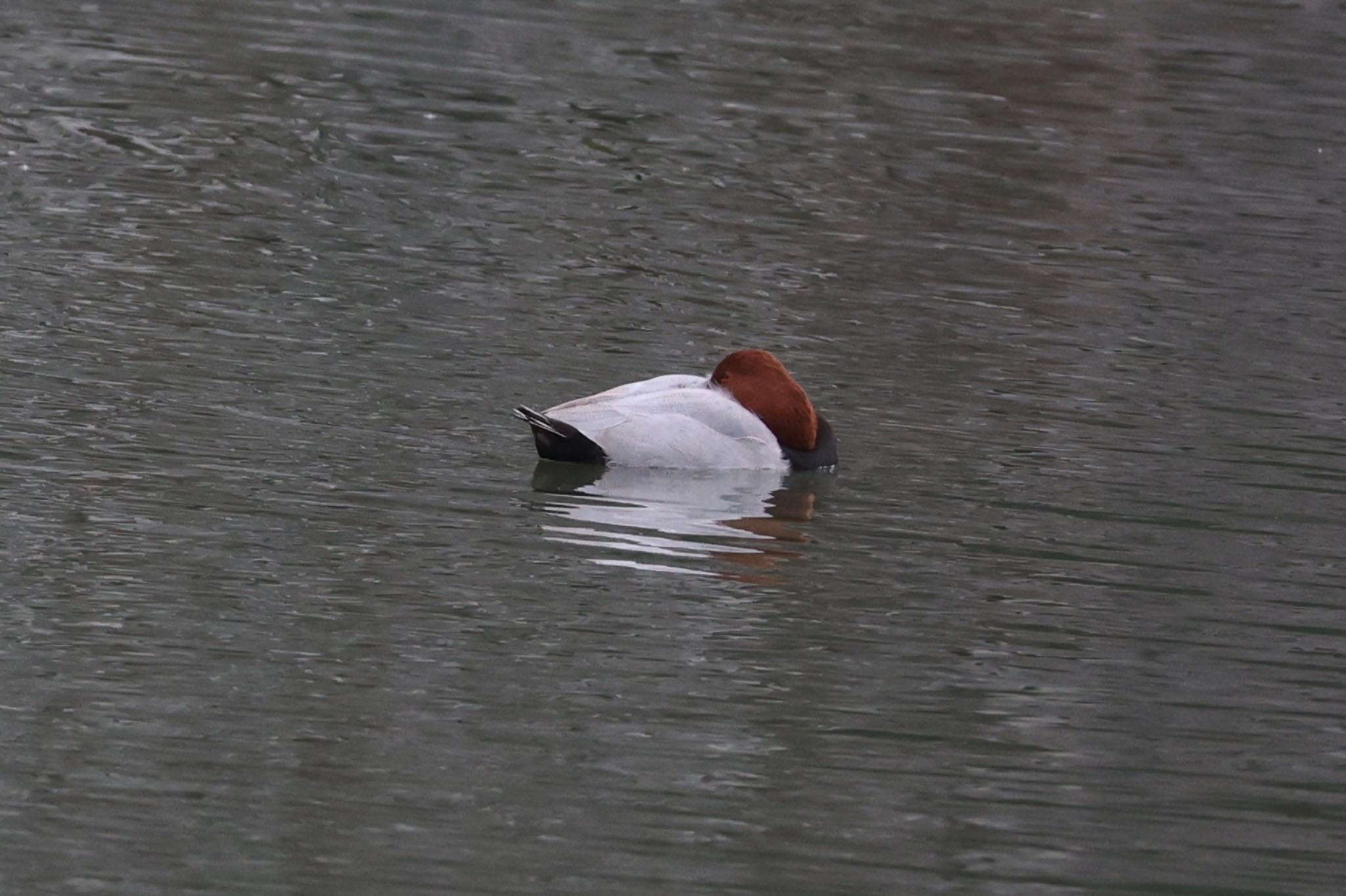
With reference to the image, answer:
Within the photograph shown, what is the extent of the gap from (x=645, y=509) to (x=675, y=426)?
68cm

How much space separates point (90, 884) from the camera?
230 inches

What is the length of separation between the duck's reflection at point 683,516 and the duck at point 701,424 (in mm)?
66

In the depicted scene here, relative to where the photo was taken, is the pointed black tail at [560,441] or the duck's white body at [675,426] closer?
the pointed black tail at [560,441]

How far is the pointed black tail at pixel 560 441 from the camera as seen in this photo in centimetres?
1015

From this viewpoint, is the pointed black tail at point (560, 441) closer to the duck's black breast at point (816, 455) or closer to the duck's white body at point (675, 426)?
the duck's white body at point (675, 426)

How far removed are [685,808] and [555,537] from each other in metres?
2.86

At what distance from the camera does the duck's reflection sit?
29.8 feet

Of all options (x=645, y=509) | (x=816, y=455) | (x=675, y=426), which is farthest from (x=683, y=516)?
(x=816, y=455)

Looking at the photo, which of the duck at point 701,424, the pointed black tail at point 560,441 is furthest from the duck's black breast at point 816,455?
the pointed black tail at point 560,441

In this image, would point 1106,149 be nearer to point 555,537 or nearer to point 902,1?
point 902,1

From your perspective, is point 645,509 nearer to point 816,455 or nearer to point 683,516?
point 683,516

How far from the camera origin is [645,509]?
388 inches

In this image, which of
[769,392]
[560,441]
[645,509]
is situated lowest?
[645,509]

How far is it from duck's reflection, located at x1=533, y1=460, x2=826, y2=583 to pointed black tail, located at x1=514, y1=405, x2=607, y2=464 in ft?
0.19
